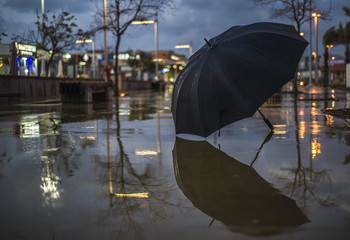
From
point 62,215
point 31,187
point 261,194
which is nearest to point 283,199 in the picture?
point 261,194

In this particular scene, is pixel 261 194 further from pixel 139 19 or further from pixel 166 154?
pixel 139 19

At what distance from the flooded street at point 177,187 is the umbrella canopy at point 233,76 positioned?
1.95ft

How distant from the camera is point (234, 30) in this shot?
815 centimetres

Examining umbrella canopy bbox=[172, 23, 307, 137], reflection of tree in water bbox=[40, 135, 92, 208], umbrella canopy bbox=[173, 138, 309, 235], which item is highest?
umbrella canopy bbox=[172, 23, 307, 137]

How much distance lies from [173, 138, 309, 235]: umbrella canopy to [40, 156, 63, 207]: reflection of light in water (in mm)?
1380

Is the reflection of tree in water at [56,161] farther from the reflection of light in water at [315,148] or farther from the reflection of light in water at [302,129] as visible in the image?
the reflection of light in water at [302,129]

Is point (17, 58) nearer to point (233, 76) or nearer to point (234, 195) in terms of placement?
point (233, 76)

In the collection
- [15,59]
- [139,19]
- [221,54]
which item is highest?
[139,19]

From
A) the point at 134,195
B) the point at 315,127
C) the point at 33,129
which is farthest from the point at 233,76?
the point at 33,129

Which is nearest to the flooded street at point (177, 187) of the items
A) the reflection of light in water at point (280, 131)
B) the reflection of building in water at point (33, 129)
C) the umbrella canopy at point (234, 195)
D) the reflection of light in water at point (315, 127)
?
the umbrella canopy at point (234, 195)

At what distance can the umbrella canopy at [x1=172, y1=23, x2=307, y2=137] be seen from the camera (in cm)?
753

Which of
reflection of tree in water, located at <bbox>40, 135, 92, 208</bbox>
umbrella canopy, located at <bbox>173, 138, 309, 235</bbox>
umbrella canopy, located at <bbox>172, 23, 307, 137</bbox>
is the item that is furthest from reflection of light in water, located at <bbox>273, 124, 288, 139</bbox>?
reflection of tree in water, located at <bbox>40, 135, 92, 208</bbox>

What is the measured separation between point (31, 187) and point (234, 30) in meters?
4.57

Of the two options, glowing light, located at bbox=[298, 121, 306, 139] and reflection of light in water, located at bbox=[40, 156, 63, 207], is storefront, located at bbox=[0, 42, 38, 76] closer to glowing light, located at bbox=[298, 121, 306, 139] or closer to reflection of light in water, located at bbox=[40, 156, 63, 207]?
glowing light, located at bbox=[298, 121, 306, 139]
